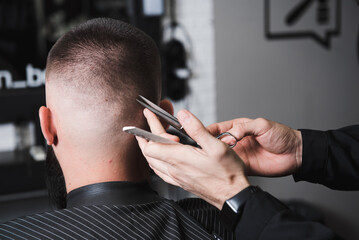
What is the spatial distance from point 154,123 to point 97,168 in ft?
0.86

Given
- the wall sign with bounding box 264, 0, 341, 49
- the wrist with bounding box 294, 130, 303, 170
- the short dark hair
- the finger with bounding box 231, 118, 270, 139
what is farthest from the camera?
the wall sign with bounding box 264, 0, 341, 49

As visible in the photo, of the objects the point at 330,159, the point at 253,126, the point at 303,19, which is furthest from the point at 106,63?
the point at 303,19

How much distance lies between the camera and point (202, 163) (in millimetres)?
979

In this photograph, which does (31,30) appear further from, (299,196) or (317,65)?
(299,196)

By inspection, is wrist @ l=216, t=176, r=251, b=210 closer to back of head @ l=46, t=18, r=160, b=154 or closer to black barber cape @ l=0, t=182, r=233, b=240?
black barber cape @ l=0, t=182, r=233, b=240

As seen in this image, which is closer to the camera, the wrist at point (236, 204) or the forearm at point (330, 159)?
the wrist at point (236, 204)

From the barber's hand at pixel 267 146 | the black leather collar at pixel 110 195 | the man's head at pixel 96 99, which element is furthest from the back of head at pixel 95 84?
the barber's hand at pixel 267 146

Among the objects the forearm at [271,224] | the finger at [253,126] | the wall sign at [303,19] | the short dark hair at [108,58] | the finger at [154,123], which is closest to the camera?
the forearm at [271,224]

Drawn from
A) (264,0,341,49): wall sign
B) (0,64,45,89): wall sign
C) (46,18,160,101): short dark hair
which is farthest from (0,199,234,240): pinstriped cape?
(264,0,341,49): wall sign

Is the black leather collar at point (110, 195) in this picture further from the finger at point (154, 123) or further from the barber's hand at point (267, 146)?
the barber's hand at point (267, 146)

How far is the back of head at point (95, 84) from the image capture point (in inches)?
45.9

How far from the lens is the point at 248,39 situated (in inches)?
144

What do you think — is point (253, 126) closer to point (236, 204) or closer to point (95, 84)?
point (236, 204)

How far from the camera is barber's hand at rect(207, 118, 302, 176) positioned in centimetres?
140
